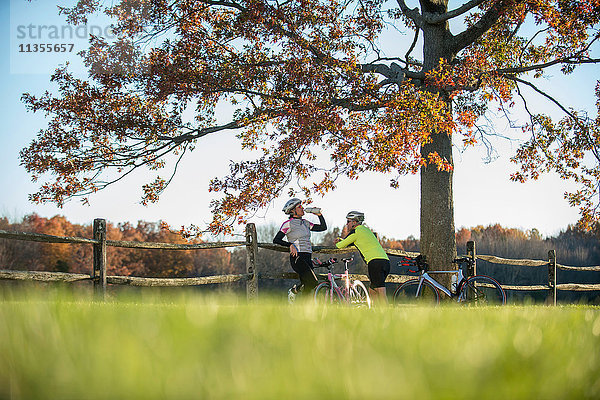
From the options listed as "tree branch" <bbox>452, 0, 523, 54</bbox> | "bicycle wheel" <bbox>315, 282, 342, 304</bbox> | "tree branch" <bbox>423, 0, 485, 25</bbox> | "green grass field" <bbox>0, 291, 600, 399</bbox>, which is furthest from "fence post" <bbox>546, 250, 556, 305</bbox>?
"green grass field" <bbox>0, 291, 600, 399</bbox>

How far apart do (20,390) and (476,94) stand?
15286mm

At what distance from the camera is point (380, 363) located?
1.48m

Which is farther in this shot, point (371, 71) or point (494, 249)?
point (494, 249)

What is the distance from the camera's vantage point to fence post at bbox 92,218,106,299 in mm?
9758


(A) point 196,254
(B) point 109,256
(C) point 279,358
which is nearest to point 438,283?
(C) point 279,358

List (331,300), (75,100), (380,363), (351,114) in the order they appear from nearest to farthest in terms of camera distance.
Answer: (380,363) < (331,300) < (351,114) < (75,100)

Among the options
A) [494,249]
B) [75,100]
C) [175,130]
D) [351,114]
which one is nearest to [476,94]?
[351,114]

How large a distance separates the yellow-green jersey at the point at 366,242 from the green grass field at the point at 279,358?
25.5 ft

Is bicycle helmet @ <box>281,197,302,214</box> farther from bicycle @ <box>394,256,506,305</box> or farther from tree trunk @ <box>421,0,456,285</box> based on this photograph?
tree trunk @ <box>421,0,456,285</box>

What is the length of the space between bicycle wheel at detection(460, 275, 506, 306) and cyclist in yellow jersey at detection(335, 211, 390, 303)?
229cm

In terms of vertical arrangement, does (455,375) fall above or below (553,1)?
below

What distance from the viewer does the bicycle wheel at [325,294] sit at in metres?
9.41

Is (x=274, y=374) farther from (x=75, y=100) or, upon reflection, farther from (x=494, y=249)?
(x=494, y=249)

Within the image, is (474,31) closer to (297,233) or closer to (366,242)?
(366,242)
